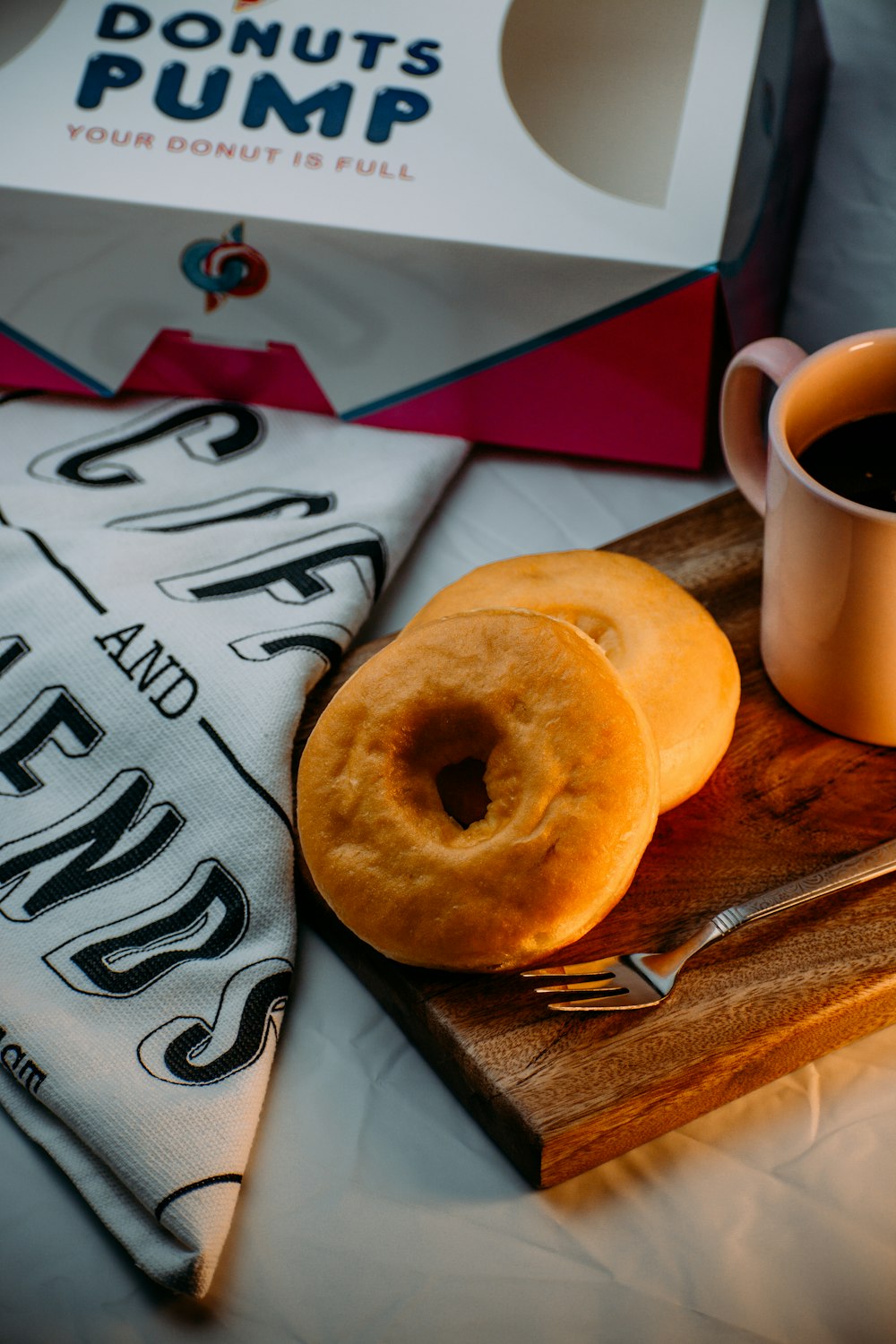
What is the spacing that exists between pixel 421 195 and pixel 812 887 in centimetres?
51

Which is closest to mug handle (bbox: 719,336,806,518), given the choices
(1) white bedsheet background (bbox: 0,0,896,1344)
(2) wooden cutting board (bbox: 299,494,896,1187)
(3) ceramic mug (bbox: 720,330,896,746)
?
(3) ceramic mug (bbox: 720,330,896,746)

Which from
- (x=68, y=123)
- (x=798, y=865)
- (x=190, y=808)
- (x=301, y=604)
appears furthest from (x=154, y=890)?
(x=68, y=123)

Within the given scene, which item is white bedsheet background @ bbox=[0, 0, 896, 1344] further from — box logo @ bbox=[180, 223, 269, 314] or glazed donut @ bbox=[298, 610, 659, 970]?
box logo @ bbox=[180, 223, 269, 314]

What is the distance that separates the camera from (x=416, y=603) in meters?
0.84

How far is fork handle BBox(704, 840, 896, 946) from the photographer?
23.6 inches

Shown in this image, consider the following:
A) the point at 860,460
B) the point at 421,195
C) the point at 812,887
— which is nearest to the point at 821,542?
the point at 860,460

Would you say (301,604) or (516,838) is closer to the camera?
(516,838)

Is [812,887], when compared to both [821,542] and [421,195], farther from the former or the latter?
[421,195]

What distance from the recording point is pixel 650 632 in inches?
25.7

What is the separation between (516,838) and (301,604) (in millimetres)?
279

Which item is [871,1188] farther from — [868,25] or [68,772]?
[868,25]

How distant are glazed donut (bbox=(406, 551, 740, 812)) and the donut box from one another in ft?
0.63

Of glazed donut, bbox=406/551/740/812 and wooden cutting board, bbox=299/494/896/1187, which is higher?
glazed donut, bbox=406/551/740/812

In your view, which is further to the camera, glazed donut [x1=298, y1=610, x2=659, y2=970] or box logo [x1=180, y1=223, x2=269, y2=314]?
box logo [x1=180, y1=223, x2=269, y2=314]
